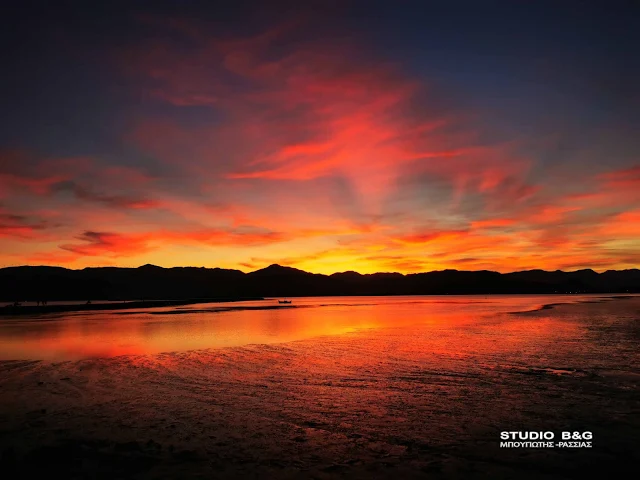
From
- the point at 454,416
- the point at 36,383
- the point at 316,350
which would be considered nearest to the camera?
the point at 454,416

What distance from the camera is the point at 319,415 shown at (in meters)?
14.7

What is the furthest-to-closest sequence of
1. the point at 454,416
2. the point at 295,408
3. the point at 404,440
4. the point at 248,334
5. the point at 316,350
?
the point at 248,334
the point at 316,350
the point at 295,408
the point at 454,416
the point at 404,440

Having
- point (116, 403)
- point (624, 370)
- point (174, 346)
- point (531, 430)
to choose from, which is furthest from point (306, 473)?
point (174, 346)

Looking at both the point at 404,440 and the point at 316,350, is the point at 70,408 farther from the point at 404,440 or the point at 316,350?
the point at 316,350

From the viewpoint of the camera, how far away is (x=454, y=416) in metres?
14.2

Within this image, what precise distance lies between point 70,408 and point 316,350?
58.0ft

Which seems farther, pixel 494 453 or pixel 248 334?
pixel 248 334

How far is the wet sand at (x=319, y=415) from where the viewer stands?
10.5 meters

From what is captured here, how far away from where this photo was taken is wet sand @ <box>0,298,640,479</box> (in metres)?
10.5

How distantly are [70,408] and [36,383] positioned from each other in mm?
6195

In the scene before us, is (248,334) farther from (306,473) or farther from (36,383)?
(306,473)

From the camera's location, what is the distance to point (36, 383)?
20516 millimetres

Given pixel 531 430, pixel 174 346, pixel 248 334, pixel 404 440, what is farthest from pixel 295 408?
pixel 248 334

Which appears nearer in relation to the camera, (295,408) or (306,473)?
(306,473)
